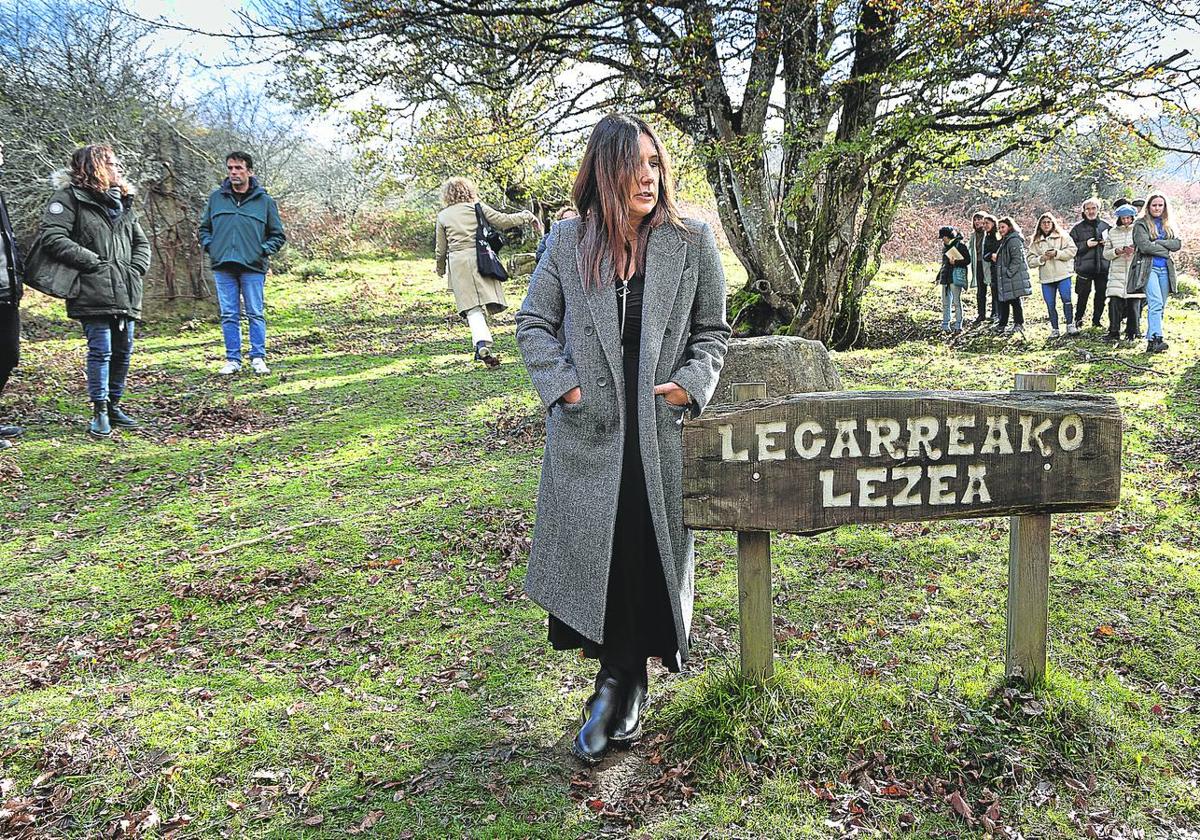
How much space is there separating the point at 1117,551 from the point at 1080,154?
856 cm

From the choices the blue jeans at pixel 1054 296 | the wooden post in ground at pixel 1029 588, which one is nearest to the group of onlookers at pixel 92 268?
the wooden post in ground at pixel 1029 588

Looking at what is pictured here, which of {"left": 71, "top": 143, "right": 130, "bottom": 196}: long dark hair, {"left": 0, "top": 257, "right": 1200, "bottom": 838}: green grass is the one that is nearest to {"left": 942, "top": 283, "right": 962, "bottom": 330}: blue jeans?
{"left": 0, "top": 257, "right": 1200, "bottom": 838}: green grass

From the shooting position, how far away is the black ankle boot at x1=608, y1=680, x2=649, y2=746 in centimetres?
325

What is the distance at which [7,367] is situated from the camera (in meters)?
6.89

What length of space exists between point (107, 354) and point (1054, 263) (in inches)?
499

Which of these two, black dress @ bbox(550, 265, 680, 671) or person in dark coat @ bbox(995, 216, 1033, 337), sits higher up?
person in dark coat @ bbox(995, 216, 1033, 337)

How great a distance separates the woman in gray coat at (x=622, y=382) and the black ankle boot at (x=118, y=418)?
21.2 ft

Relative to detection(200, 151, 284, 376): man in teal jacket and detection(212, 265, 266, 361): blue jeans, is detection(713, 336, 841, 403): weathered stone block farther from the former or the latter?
detection(212, 265, 266, 361): blue jeans

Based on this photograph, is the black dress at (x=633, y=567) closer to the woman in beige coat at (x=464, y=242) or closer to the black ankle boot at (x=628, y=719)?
the black ankle boot at (x=628, y=719)

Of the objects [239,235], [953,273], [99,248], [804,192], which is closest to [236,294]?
[239,235]

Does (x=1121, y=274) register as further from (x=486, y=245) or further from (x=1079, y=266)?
(x=486, y=245)

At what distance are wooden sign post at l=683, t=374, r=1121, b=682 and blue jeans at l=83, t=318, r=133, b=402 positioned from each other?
624 centimetres

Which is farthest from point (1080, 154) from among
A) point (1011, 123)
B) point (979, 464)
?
point (979, 464)

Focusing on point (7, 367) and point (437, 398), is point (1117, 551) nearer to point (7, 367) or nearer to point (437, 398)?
point (437, 398)
